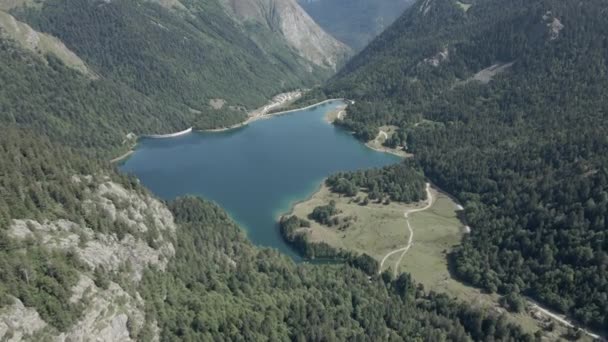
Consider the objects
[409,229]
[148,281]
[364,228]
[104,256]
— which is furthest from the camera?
[364,228]

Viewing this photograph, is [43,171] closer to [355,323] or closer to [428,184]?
[355,323]

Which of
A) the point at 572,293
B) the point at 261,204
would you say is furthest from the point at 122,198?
the point at 572,293

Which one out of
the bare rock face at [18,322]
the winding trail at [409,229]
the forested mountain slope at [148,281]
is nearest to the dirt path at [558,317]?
the forested mountain slope at [148,281]

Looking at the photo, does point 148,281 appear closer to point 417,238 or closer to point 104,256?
point 104,256

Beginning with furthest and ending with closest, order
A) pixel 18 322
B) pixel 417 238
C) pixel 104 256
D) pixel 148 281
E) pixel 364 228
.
→ 1. pixel 364 228
2. pixel 417 238
3. pixel 148 281
4. pixel 104 256
5. pixel 18 322

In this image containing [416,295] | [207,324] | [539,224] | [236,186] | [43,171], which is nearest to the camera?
[207,324]

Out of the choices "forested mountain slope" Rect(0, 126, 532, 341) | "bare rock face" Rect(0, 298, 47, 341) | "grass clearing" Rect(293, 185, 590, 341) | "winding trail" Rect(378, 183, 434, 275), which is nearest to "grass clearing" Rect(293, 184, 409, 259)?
"grass clearing" Rect(293, 185, 590, 341)

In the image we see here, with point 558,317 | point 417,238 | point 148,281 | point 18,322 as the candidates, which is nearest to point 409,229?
point 417,238

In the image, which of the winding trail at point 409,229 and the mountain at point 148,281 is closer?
the mountain at point 148,281

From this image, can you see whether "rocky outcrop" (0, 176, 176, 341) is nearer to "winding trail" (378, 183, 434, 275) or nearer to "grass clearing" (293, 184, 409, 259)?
"grass clearing" (293, 184, 409, 259)

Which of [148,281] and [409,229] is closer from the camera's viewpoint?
[148,281]

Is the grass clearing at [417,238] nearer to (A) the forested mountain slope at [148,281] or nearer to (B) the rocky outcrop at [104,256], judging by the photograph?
(A) the forested mountain slope at [148,281]
